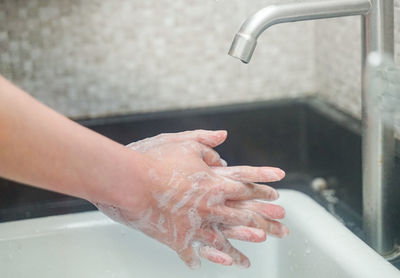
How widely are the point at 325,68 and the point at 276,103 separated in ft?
0.39

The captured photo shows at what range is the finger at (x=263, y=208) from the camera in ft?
2.47

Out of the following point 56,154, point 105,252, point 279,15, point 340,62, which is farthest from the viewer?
point 340,62

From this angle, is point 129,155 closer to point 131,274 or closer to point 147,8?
point 131,274

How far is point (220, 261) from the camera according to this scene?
72cm

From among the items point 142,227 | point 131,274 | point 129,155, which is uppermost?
point 129,155

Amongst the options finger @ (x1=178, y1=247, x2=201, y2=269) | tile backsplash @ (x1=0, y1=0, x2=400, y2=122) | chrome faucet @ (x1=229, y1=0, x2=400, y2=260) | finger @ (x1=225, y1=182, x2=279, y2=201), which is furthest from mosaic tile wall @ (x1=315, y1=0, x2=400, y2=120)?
finger @ (x1=178, y1=247, x2=201, y2=269)

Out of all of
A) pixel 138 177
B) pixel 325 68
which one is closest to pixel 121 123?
pixel 325 68

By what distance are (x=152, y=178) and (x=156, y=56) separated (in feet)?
1.75

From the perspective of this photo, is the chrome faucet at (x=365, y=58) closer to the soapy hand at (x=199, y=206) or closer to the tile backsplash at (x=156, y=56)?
the soapy hand at (x=199, y=206)

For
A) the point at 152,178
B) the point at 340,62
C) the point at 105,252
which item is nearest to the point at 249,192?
the point at 152,178

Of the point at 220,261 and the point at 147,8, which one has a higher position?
the point at 147,8

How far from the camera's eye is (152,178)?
685 millimetres

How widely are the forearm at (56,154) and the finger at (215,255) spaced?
125mm

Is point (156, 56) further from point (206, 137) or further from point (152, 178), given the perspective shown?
point (152, 178)
